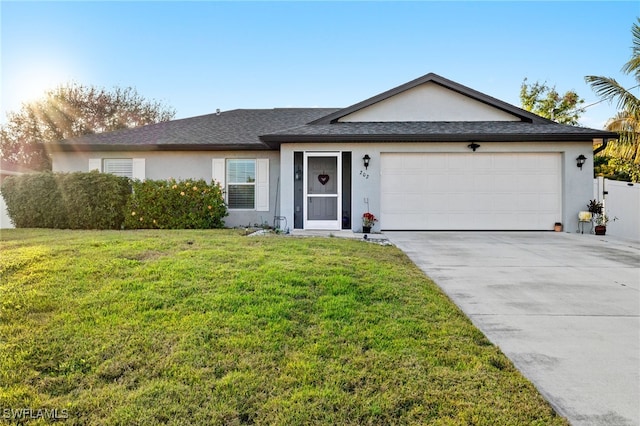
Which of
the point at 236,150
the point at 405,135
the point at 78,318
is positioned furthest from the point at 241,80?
the point at 78,318

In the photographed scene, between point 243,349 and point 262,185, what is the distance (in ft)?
28.9

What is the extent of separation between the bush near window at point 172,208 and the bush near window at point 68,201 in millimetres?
503

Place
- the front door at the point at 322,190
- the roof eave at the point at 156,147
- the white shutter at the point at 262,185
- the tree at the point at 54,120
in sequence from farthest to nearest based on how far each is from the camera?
1. the tree at the point at 54,120
2. the white shutter at the point at 262,185
3. the roof eave at the point at 156,147
4. the front door at the point at 322,190

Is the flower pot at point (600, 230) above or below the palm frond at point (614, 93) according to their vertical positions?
below

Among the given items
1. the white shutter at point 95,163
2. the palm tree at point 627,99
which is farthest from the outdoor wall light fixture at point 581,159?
the white shutter at point 95,163

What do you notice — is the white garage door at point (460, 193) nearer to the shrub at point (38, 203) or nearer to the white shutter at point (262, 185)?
the white shutter at point (262, 185)

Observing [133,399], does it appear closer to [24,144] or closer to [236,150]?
[236,150]

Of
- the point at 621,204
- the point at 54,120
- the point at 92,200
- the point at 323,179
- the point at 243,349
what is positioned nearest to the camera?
the point at 243,349

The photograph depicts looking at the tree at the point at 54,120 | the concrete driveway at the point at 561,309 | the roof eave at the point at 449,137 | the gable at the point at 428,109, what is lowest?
the concrete driveway at the point at 561,309

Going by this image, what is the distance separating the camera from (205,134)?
1207 cm

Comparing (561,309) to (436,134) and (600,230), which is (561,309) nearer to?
(436,134)

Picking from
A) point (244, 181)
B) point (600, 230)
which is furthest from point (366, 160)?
point (600, 230)

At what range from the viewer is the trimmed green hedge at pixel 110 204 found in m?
9.83

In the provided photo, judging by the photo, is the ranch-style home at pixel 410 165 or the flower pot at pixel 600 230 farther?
the ranch-style home at pixel 410 165
